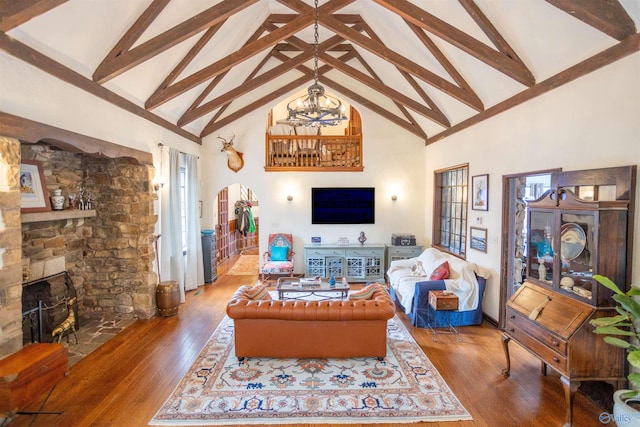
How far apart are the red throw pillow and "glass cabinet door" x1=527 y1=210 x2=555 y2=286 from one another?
5.11ft

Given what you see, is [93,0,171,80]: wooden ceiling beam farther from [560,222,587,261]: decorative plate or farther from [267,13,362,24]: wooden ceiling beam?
[560,222,587,261]: decorative plate

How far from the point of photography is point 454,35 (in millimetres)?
3605

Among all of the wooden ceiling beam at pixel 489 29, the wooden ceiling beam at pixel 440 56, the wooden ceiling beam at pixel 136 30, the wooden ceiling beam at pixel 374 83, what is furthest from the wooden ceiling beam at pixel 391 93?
the wooden ceiling beam at pixel 136 30

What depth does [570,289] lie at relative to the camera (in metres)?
2.77

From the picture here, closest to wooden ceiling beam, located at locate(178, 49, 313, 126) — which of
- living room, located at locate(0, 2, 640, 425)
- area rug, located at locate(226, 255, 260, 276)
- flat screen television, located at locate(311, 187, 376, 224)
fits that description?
living room, located at locate(0, 2, 640, 425)

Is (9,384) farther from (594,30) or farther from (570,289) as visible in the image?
(594,30)

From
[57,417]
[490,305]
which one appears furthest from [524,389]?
[57,417]

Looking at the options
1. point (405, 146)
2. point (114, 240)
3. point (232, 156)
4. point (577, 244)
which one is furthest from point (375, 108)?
point (114, 240)

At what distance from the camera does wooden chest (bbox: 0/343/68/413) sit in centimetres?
224

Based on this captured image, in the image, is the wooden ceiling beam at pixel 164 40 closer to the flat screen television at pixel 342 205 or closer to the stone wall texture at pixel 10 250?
the stone wall texture at pixel 10 250

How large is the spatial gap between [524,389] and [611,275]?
142 centimetres

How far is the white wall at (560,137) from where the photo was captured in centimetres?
263

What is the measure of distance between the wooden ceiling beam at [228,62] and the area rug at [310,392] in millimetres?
3692

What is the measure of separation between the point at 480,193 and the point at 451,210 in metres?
1.46
